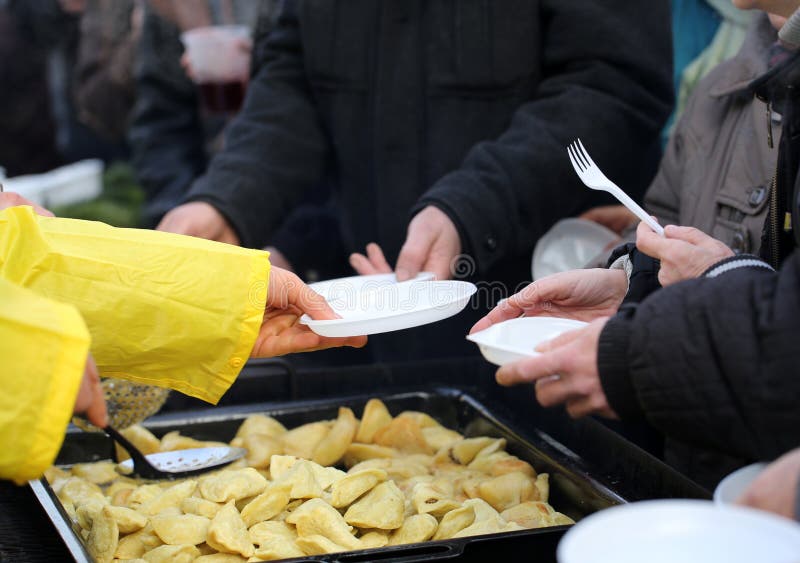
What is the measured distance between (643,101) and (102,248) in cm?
149

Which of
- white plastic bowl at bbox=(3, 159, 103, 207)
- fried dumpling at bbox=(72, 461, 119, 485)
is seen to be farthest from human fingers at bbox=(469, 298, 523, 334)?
white plastic bowl at bbox=(3, 159, 103, 207)

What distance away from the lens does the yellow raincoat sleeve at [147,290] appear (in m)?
1.42

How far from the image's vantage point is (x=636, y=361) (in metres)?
1.08

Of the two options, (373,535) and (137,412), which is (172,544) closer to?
(373,535)

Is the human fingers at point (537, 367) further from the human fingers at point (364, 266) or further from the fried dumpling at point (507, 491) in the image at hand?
the human fingers at point (364, 266)

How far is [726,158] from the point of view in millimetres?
1917

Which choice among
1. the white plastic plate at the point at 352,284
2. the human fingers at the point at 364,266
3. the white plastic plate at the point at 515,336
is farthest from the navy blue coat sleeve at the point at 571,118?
the white plastic plate at the point at 515,336

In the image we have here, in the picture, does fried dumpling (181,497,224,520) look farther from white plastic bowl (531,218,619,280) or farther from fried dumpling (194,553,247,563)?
white plastic bowl (531,218,619,280)

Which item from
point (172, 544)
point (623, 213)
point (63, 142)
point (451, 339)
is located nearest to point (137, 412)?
point (172, 544)

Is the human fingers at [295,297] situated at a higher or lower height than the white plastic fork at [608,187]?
lower

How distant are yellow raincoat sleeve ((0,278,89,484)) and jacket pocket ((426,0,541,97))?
63.5 inches

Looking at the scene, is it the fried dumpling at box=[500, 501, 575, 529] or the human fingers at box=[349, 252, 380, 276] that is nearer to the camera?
the fried dumpling at box=[500, 501, 575, 529]

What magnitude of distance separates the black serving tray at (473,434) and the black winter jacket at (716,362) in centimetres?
31

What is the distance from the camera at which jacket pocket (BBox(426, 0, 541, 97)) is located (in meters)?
2.38
